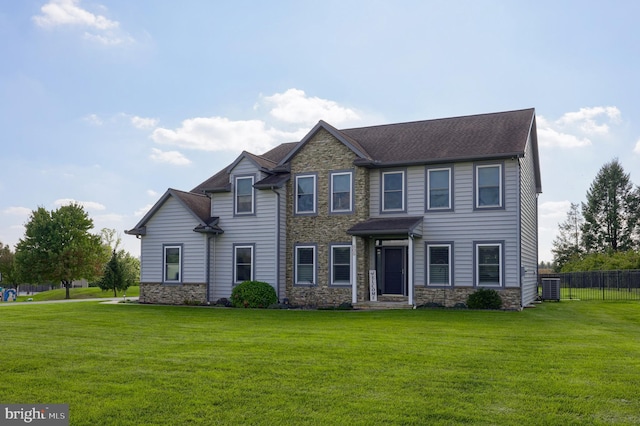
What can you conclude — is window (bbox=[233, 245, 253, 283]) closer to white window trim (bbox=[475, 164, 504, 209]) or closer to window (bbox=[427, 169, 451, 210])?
window (bbox=[427, 169, 451, 210])

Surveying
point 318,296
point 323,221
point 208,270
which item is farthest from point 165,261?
point 323,221

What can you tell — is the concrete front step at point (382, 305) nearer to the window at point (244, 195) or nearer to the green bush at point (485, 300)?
the green bush at point (485, 300)

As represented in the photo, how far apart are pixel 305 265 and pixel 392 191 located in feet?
15.2

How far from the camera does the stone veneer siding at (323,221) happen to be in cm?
2233

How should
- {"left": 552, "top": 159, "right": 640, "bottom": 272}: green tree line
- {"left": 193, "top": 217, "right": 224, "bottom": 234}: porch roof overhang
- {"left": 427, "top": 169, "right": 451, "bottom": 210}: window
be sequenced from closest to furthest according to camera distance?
{"left": 427, "top": 169, "right": 451, "bottom": 210}: window
{"left": 193, "top": 217, "right": 224, "bottom": 234}: porch roof overhang
{"left": 552, "top": 159, "right": 640, "bottom": 272}: green tree line

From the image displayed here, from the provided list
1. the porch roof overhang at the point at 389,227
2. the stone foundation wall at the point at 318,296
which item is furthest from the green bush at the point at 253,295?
the porch roof overhang at the point at 389,227

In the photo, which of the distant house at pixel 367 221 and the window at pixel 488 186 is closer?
the window at pixel 488 186

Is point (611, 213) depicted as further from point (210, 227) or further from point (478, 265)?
point (210, 227)

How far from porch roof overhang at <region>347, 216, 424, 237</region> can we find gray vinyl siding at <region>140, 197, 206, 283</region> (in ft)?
23.1

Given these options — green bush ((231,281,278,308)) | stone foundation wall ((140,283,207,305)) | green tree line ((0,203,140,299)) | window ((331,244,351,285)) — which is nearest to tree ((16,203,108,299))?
green tree line ((0,203,140,299))

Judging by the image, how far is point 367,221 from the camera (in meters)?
22.2

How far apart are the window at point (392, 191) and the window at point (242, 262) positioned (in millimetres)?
6035

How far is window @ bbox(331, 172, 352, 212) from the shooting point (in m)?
22.6

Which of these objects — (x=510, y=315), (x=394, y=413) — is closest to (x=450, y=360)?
(x=394, y=413)
